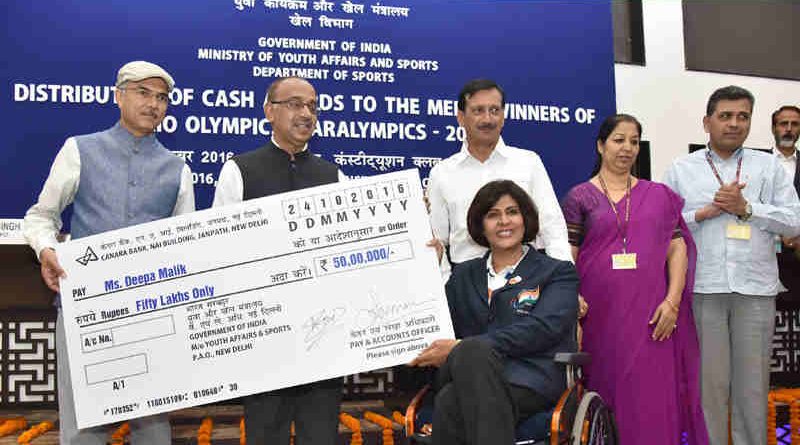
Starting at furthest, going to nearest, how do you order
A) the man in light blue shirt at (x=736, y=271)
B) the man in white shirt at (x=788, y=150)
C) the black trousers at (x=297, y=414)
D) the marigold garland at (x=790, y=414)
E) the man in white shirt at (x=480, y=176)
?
the man in white shirt at (x=788, y=150)
the marigold garland at (x=790, y=414)
the man in light blue shirt at (x=736, y=271)
the man in white shirt at (x=480, y=176)
the black trousers at (x=297, y=414)

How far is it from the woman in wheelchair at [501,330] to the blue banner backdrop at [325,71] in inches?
56.5

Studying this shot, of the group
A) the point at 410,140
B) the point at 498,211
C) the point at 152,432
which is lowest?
the point at 152,432

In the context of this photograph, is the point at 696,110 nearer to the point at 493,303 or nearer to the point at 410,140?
the point at 410,140

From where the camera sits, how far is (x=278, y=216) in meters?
2.23

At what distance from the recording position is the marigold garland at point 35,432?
9.74 feet

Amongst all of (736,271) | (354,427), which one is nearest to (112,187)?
(354,427)

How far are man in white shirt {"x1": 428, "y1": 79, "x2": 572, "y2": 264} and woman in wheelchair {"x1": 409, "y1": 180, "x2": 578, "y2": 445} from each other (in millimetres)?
245

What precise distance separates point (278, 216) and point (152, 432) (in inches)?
32.1

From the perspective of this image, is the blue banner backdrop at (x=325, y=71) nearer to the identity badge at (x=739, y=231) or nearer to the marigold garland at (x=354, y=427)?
the identity badge at (x=739, y=231)

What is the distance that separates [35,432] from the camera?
307 cm

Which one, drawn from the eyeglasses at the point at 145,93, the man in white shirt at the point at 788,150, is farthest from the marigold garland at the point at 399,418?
the man in white shirt at the point at 788,150

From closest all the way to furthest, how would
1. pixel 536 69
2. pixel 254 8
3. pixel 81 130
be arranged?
1. pixel 81 130
2. pixel 254 8
3. pixel 536 69

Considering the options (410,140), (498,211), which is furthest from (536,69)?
(498,211)

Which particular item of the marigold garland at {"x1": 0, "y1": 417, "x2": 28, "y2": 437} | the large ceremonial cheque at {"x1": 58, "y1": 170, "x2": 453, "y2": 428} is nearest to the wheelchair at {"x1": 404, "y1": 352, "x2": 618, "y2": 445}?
the large ceremonial cheque at {"x1": 58, "y1": 170, "x2": 453, "y2": 428}
